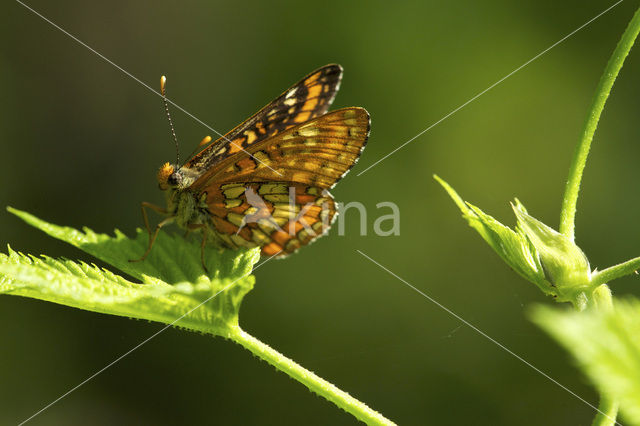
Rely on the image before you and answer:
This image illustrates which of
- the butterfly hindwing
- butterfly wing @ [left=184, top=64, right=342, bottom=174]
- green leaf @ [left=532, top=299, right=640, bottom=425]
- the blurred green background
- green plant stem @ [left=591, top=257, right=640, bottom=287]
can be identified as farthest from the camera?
the blurred green background

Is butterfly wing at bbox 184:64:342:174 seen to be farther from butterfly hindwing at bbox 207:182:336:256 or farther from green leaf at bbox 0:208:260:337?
green leaf at bbox 0:208:260:337

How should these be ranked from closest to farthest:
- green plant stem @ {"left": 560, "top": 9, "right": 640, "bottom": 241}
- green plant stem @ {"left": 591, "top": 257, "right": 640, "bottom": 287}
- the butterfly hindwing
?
green plant stem @ {"left": 591, "top": 257, "right": 640, "bottom": 287}
green plant stem @ {"left": 560, "top": 9, "right": 640, "bottom": 241}
the butterfly hindwing

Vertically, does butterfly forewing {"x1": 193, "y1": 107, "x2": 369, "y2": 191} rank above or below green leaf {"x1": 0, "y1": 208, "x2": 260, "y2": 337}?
above

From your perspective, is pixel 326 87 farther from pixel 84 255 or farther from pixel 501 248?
pixel 84 255

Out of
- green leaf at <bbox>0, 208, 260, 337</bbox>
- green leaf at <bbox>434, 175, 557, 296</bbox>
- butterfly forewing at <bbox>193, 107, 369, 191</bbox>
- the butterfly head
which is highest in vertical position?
butterfly forewing at <bbox>193, 107, 369, 191</bbox>

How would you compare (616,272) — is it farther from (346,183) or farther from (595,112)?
(346,183)

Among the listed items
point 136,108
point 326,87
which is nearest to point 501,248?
point 326,87

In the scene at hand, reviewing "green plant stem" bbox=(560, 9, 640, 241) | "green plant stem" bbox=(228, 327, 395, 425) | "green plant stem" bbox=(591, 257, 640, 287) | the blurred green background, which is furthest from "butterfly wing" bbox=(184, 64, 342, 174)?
the blurred green background
